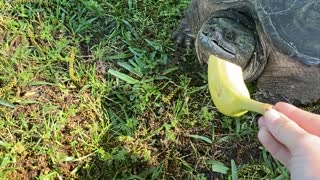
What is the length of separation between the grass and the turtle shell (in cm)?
46

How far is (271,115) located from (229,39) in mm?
916

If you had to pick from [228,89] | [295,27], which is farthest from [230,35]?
[228,89]

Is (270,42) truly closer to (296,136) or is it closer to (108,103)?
(108,103)

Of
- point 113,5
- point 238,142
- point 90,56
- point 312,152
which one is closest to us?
point 312,152

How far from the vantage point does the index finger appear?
1.82 m

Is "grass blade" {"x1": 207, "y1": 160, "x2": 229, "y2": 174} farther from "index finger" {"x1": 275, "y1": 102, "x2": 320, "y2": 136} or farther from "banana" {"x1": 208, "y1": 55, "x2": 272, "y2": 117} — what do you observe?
"index finger" {"x1": 275, "y1": 102, "x2": 320, "y2": 136}

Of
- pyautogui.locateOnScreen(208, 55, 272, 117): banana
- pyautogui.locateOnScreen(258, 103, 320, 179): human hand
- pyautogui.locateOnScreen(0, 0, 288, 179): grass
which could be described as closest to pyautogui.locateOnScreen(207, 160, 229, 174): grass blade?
pyautogui.locateOnScreen(0, 0, 288, 179): grass

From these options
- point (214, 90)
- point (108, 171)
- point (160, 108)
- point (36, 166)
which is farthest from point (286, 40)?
point (36, 166)

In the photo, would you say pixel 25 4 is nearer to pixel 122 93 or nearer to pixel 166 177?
pixel 122 93

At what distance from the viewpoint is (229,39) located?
2701 mm

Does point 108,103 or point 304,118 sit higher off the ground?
point 304,118

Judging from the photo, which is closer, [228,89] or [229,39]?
[228,89]

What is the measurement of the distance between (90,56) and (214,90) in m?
0.83

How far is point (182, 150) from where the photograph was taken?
282 centimetres
